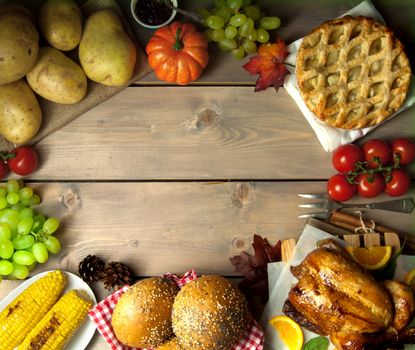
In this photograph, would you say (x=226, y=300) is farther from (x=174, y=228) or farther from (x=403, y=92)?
(x=403, y=92)

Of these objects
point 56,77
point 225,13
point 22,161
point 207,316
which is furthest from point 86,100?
point 207,316

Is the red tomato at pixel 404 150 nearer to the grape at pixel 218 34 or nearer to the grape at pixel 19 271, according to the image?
the grape at pixel 218 34

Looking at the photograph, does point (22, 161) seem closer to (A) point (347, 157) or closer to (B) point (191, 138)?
(B) point (191, 138)

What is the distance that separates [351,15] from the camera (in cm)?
151

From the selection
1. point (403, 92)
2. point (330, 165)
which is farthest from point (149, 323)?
point (403, 92)

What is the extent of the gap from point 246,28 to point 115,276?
723mm

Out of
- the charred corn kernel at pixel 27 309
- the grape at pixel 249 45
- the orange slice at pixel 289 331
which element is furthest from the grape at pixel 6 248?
the grape at pixel 249 45

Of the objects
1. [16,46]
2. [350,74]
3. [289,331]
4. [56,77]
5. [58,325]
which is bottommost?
[289,331]

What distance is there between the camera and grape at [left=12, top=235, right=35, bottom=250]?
A: 143 centimetres

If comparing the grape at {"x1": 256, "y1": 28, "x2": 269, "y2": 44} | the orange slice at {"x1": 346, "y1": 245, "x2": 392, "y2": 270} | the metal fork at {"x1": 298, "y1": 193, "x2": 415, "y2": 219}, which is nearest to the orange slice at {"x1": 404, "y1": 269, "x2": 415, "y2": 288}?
the orange slice at {"x1": 346, "y1": 245, "x2": 392, "y2": 270}

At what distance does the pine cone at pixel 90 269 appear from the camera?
1.48 meters

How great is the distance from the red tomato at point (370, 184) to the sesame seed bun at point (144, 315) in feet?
1.84

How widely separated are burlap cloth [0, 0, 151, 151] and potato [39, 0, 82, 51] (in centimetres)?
8

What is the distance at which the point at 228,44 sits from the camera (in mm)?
1489
